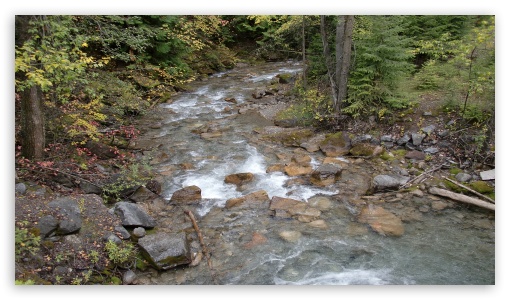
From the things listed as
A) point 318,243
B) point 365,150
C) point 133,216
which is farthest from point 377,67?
point 133,216

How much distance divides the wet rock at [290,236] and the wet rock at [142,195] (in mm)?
2063

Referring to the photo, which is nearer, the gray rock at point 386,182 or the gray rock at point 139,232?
the gray rock at point 139,232

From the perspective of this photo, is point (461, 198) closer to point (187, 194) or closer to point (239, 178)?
point (239, 178)

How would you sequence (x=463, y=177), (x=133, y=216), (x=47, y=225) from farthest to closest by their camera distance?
(x=463, y=177) → (x=133, y=216) → (x=47, y=225)

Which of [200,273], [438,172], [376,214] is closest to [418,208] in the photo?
[376,214]

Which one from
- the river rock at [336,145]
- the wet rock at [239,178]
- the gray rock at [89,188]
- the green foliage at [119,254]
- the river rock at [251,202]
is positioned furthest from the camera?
the river rock at [336,145]

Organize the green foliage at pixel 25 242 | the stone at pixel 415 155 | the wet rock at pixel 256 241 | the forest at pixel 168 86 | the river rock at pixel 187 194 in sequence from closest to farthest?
the green foliage at pixel 25 242 < the forest at pixel 168 86 < the wet rock at pixel 256 241 < the river rock at pixel 187 194 < the stone at pixel 415 155

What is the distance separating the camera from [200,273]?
372cm

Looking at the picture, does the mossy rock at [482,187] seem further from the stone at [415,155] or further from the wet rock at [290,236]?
the wet rock at [290,236]

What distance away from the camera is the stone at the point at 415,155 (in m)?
5.94

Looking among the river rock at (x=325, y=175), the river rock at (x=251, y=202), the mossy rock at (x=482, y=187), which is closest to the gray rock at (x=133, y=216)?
the river rock at (x=251, y=202)

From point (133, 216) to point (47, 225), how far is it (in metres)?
0.99

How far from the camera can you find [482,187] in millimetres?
4719

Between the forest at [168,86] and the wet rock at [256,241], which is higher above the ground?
the forest at [168,86]
